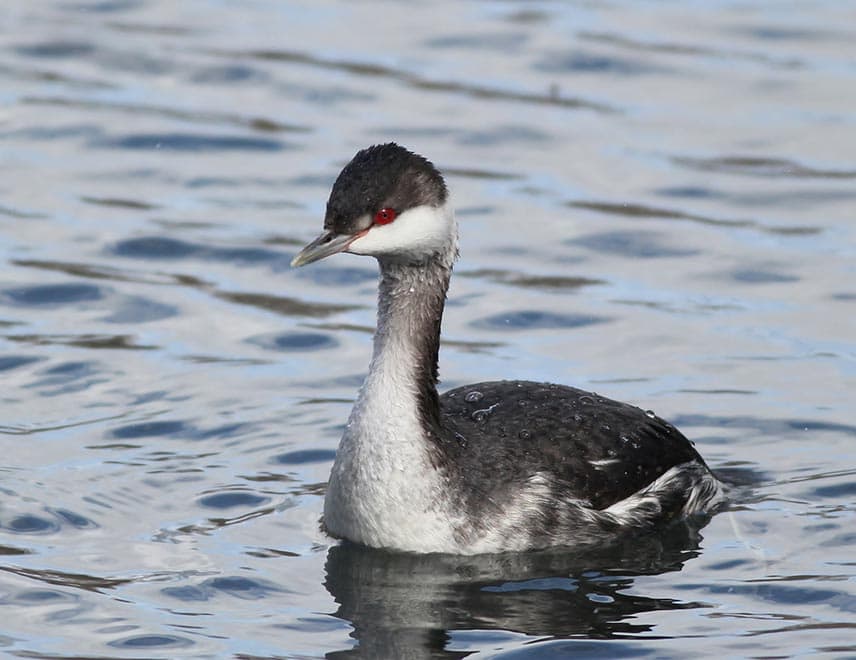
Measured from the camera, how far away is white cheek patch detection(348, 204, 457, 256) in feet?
33.2

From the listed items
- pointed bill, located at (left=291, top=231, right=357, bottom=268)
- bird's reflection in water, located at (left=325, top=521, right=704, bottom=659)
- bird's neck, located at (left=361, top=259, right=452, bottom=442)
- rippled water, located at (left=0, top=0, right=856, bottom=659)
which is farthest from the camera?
bird's neck, located at (left=361, top=259, right=452, bottom=442)

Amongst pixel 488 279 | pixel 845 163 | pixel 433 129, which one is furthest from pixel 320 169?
pixel 845 163

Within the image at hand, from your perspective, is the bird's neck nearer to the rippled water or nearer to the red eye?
the red eye

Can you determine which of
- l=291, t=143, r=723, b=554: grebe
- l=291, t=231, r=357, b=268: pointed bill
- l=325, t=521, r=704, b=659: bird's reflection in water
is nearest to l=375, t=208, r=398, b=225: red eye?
l=291, t=143, r=723, b=554: grebe

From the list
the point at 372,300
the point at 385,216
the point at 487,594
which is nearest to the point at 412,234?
the point at 385,216

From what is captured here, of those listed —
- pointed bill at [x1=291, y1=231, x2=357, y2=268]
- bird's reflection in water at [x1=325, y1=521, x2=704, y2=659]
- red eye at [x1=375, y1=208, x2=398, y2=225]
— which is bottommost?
bird's reflection in water at [x1=325, y1=521, x2=704, y2=659]

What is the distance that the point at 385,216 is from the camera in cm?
1013

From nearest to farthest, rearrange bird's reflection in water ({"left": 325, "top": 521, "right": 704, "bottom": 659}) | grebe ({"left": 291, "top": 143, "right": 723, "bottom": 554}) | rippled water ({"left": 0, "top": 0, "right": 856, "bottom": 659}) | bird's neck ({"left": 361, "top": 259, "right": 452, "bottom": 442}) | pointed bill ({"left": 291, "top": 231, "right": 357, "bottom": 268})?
bird's reflection in water ({"left": 325, "top": 521, "right": 704, "bottom": 659}), rippled water ({"left": 0, "top": 0, "right": 856, "bottom": 659}), pointed bill ({"left": 291, "top": 231, "right": 357, "bottom": 268}), grebe ({"left": 291, "top": 143, "right": 723, "bottom": 554}), bird's neck ({"left": 361, "top": 259, "right": 452, "bottom": 442})

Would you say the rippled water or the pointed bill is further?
the pointed bill

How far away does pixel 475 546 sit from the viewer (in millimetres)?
10289

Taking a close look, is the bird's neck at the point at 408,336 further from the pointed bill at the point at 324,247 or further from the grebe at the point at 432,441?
the pointed bill at the point at 324,247

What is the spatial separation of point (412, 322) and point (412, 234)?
1.75 ft

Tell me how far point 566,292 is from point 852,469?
3.93m

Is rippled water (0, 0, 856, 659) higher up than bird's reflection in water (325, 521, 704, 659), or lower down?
higher up
